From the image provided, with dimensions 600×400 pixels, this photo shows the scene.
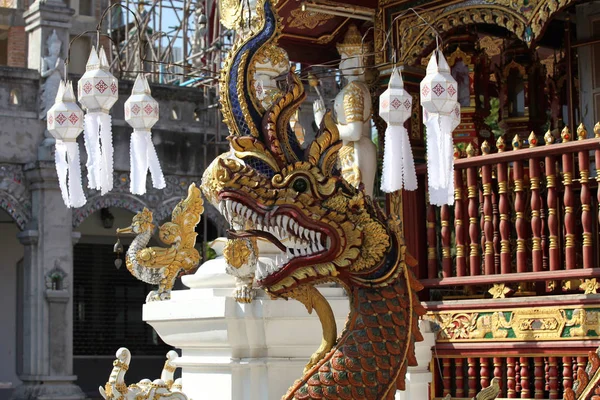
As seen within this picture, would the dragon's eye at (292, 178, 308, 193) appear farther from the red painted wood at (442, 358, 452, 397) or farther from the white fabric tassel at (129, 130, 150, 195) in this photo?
the white fabric tassel at (129, 130, 150, 195)

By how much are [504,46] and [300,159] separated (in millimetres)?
5180

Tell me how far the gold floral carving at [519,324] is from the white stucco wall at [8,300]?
14672 millimetres

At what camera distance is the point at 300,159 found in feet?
16.8

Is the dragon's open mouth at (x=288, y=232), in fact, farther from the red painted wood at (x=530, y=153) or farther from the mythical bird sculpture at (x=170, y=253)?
the red painted wood at (x=530, y=153)

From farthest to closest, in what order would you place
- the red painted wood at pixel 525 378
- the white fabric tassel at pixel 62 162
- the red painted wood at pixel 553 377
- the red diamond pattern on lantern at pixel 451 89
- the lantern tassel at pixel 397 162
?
the white fabric tassel at pixel 62 162 < the lantern tassel at pixel 397 162 < the red diamond pattern on lantern at pixel 451 89 < the red painted wood at pixel 525 378 < the red painted wood at pixel 553 377

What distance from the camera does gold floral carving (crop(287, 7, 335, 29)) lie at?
8.43 meters

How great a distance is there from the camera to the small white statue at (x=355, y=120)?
7.87 meters

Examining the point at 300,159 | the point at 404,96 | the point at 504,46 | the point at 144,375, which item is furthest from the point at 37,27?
the point at 300,159

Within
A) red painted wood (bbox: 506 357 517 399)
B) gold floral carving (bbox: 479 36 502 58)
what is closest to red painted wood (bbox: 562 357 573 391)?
red painted wood (bbox: 506 357 517 399)

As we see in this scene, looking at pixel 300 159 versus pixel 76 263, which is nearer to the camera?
pixel 300 159

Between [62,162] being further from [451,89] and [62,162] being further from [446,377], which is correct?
[446,377]

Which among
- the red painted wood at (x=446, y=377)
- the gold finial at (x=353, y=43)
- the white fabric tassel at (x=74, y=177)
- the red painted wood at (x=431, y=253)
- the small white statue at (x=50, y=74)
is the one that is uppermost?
the small white statue at (x=50, y=74)

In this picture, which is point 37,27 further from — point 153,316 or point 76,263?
point 153,316

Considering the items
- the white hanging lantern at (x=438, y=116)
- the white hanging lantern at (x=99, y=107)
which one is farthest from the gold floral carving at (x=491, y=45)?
the white hanging lantern at (x=99, y=107)
